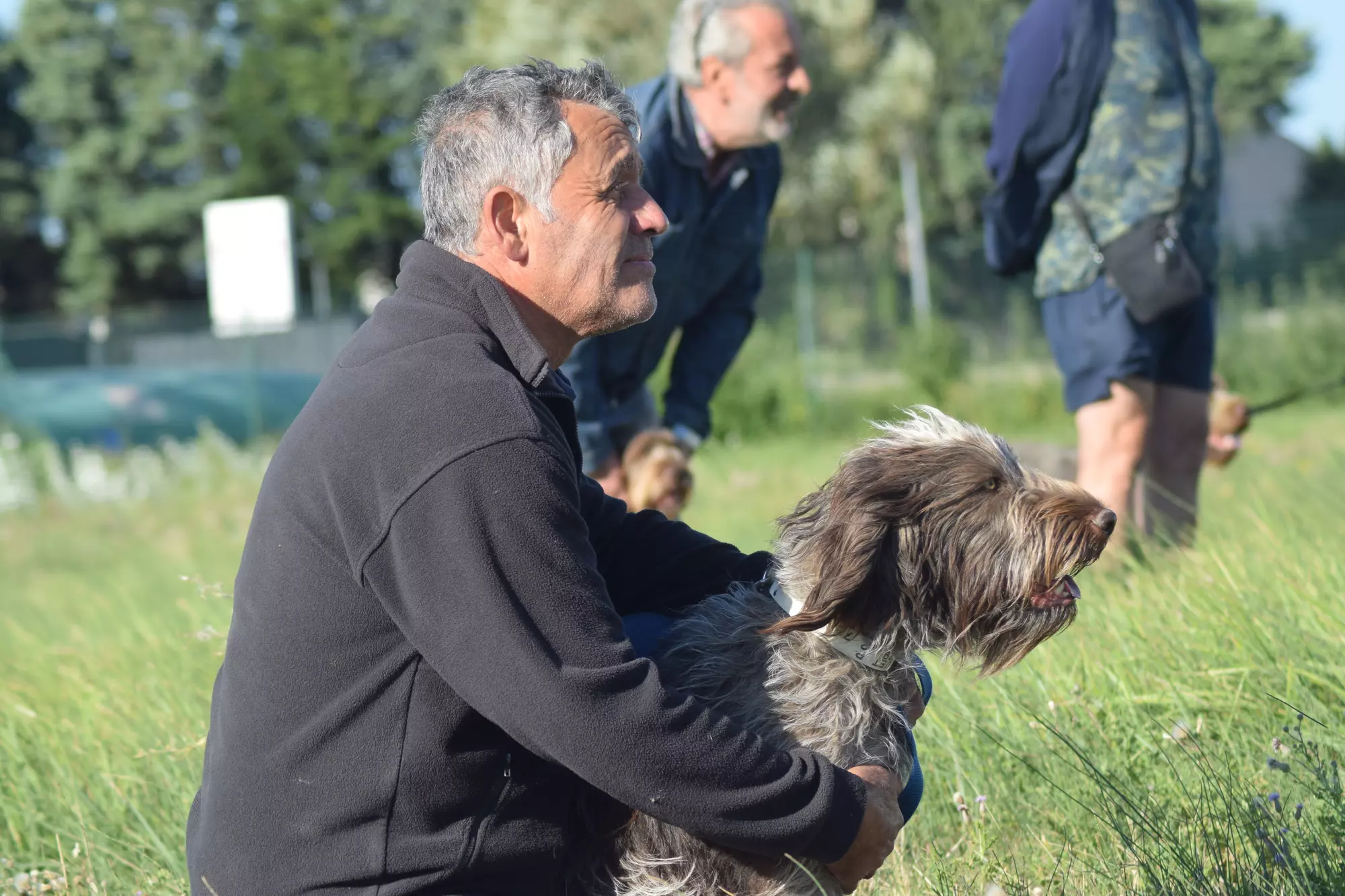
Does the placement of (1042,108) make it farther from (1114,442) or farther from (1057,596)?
(1057,596)

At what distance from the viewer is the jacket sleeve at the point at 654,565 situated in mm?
3125

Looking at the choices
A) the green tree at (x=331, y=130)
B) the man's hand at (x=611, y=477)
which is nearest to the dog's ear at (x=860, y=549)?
the man's hand at (x=611, y=477)

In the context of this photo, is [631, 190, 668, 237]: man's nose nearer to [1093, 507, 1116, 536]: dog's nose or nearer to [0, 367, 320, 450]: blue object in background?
[1093, 507, 1116, 536]: dog's nose

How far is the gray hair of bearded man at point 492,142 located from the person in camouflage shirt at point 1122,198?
10.1 ft

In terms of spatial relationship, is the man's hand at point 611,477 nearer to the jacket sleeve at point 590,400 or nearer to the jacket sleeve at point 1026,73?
the jacket sleeve at point 590,400

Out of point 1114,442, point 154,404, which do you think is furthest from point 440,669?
point 154,404

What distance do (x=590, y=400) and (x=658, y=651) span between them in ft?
8.21

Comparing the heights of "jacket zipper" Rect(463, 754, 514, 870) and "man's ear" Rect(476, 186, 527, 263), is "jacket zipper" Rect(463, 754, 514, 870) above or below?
below

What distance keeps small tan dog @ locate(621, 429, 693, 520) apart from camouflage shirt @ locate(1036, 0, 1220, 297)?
163cm

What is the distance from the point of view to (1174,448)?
225 inches

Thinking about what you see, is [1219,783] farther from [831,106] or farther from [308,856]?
[831,106]

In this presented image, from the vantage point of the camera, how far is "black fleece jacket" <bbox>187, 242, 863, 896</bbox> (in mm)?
2260

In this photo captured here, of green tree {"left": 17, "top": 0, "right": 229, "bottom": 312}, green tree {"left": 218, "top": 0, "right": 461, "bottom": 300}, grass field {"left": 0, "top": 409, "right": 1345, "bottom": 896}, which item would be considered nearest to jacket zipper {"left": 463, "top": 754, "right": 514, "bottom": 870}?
grass field {"left": 0, "top": 409, "right": 1345, "bottom": 896}

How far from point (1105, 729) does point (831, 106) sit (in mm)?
38694
